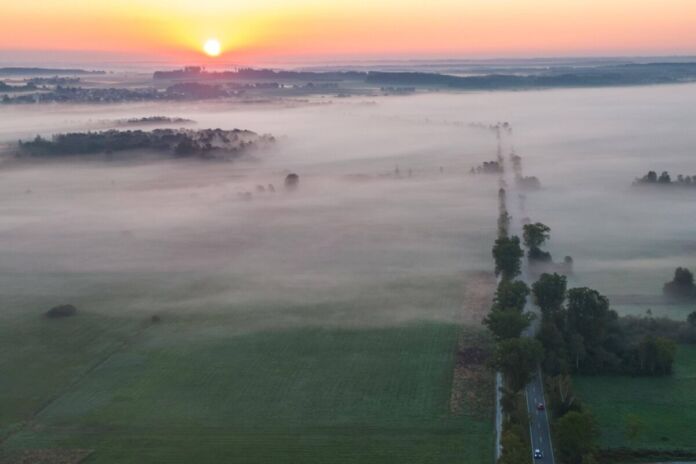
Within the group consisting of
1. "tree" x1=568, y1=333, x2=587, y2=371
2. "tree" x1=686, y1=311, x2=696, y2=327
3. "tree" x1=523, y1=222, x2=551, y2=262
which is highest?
"tree" x1=523, y1=222, x2=551, y2=262

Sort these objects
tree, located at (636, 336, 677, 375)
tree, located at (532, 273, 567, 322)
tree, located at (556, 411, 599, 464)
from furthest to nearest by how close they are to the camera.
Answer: tree, located at (532, 273, 567, 322)
tree, located at (636, 336, 677, 375)
tree, located at (556, 411, 599, 464)

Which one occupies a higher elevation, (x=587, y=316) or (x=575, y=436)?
(x=587, y=316)

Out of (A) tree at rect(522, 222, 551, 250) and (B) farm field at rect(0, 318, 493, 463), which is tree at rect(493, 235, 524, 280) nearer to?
(A) tree at rect(522, 222, 551, 250)

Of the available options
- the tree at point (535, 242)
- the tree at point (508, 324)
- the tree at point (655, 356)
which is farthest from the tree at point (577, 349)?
the tree at point (535, 242)

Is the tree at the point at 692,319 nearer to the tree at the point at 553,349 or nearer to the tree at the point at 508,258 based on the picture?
the tree at the point at 553,349

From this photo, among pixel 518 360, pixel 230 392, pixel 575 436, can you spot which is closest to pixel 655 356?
pixel 518 360

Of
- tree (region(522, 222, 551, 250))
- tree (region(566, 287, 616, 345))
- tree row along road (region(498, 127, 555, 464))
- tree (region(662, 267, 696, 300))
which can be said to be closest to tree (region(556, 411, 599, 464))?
tree row along road (region(498, 127, 555, 464))

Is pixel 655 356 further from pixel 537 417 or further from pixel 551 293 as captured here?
pixel 537 417
